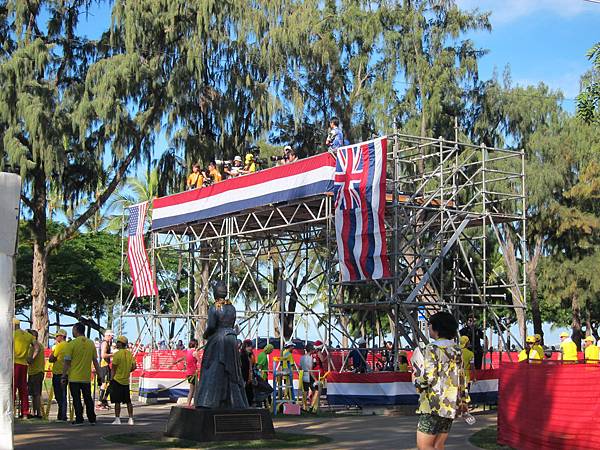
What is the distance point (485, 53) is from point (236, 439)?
102ft

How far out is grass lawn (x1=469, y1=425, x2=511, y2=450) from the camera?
14.3 m

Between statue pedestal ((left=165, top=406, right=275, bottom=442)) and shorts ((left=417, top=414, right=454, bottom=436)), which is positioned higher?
shorts ((left=417, top=414, right=454, bottom=436))

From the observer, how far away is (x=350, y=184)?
24.2 metres

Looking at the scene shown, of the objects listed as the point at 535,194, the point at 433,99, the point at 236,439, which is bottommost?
the point at 236,439

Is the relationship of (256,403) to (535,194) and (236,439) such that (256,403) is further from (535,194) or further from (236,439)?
(535,194)

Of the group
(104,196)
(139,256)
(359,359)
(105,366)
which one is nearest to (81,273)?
(104,196)

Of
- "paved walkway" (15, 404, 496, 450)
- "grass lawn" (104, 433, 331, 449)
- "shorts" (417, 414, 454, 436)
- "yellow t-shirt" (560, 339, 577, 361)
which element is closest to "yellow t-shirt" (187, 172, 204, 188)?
"paved walkway" (15, 404, 496, 450)

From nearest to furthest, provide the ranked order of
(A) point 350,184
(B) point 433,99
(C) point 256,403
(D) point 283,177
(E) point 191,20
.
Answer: (C) point 256,403
(A) point 350,184
(D) point 283,177
(E) point 191,20
(B) point 433,99

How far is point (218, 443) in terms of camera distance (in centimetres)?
→ 1430

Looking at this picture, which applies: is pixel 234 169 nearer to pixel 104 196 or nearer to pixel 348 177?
pixel 348 177

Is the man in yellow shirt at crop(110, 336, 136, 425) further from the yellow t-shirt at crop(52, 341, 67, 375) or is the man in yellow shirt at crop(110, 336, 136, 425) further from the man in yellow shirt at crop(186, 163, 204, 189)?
the man in yellow shirt at crop(186, 163, 204, 189)

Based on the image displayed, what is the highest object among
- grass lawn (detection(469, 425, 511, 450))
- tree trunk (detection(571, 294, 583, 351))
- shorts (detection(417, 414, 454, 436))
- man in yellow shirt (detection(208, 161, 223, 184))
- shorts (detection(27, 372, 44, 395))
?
man in yellow shirt (detection(208, 161, 223, 184))

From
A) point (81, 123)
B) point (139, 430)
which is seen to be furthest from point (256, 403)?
point (81, 123)

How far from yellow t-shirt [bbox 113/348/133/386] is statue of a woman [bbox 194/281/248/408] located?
2737 mm
